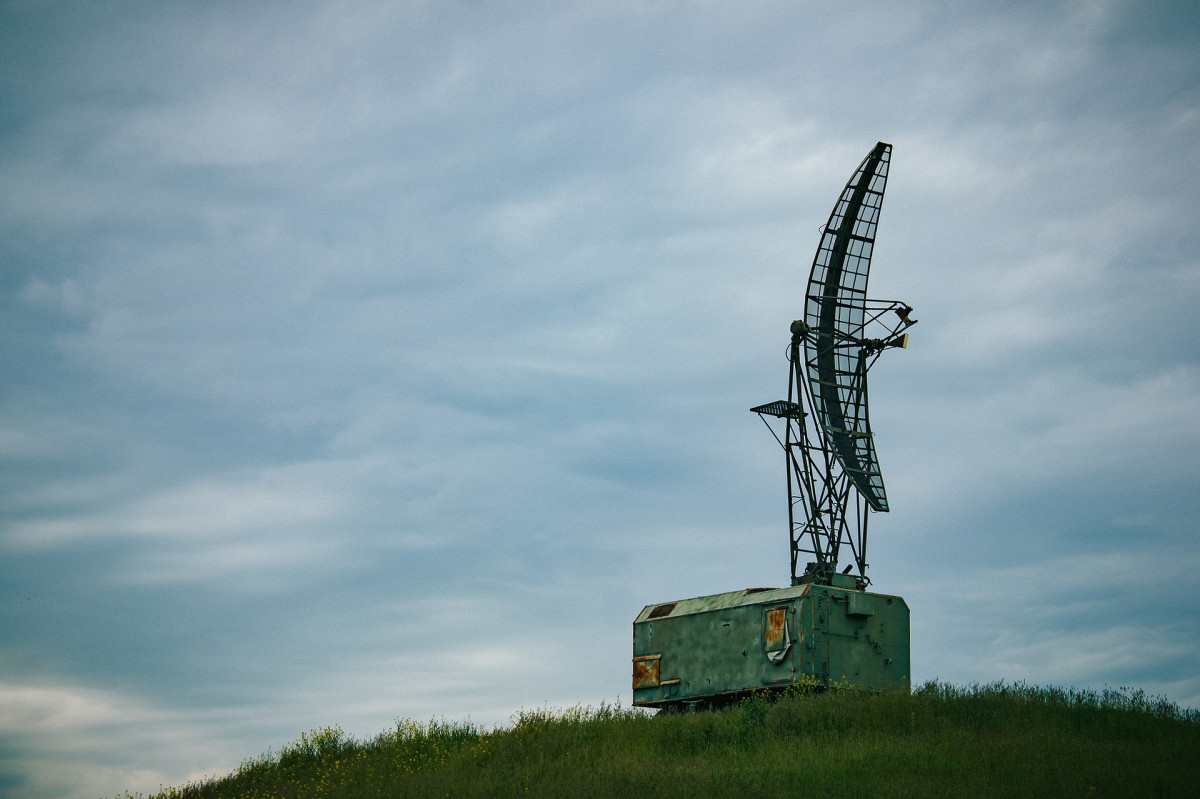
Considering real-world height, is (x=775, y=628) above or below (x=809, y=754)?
above

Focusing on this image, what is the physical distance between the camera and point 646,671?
30.1 meters

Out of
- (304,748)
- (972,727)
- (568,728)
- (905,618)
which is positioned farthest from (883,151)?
(304,748)

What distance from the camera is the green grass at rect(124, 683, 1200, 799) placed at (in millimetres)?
19172

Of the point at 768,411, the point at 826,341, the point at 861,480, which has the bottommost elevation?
the point at 861,480

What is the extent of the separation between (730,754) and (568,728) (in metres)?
5.02

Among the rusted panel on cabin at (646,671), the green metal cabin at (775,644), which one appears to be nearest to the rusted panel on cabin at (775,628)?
the green metal cabin at (775,644)

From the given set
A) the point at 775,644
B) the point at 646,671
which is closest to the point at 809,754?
the point at 775,644

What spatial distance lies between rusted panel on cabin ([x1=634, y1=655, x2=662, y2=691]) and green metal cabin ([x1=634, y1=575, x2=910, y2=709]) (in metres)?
0.03

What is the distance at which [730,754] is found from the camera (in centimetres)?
2275

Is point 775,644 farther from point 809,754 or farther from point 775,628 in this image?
point 809,754

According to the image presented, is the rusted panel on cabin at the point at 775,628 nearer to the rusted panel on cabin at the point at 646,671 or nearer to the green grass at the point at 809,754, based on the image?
the green grass at the point at 809,754

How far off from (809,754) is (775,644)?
534 centimetres

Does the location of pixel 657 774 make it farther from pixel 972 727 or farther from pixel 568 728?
pixel 972 727

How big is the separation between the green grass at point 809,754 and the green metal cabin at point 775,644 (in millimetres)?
931
